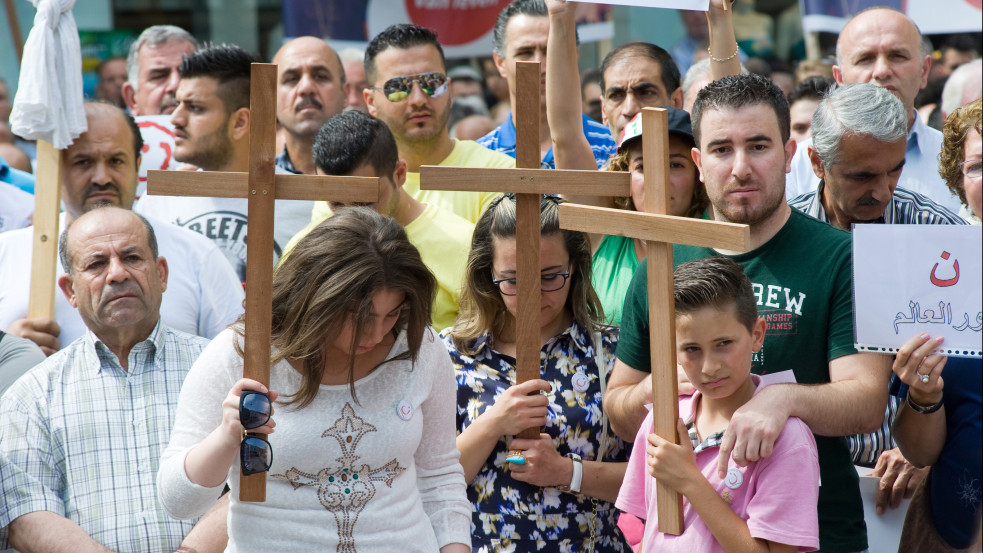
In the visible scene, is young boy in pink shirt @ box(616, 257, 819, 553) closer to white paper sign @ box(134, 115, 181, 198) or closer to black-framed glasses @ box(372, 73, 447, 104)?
black-framed glasses @ box(372, 73, 447, 104)

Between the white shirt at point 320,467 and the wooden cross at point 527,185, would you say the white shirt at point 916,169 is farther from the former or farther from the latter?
the white shirt at point 320,467

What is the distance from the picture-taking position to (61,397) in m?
3.46

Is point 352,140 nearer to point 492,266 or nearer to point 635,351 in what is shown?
point 492,266

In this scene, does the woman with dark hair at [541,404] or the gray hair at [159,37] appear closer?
the woman with dark hair at [541,404]

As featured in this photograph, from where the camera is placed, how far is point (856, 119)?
3.55 metres

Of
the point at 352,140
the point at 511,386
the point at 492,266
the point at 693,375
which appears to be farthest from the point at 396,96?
the point at 693,375

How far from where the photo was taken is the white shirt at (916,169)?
455cm

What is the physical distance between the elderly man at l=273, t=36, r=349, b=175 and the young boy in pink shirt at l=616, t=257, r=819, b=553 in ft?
9.84

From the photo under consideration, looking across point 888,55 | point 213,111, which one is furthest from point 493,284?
point 888,55

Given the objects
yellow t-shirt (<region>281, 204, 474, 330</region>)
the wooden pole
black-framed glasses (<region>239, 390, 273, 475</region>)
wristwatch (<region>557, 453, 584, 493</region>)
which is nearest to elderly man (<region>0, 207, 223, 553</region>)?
the wooden pole

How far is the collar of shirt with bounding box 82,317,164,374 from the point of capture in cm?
356

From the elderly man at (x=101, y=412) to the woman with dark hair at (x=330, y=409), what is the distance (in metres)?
0.92

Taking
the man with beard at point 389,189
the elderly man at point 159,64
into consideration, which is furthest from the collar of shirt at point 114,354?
the elderly man at point 159,64

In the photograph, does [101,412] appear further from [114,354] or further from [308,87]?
[308,87]
